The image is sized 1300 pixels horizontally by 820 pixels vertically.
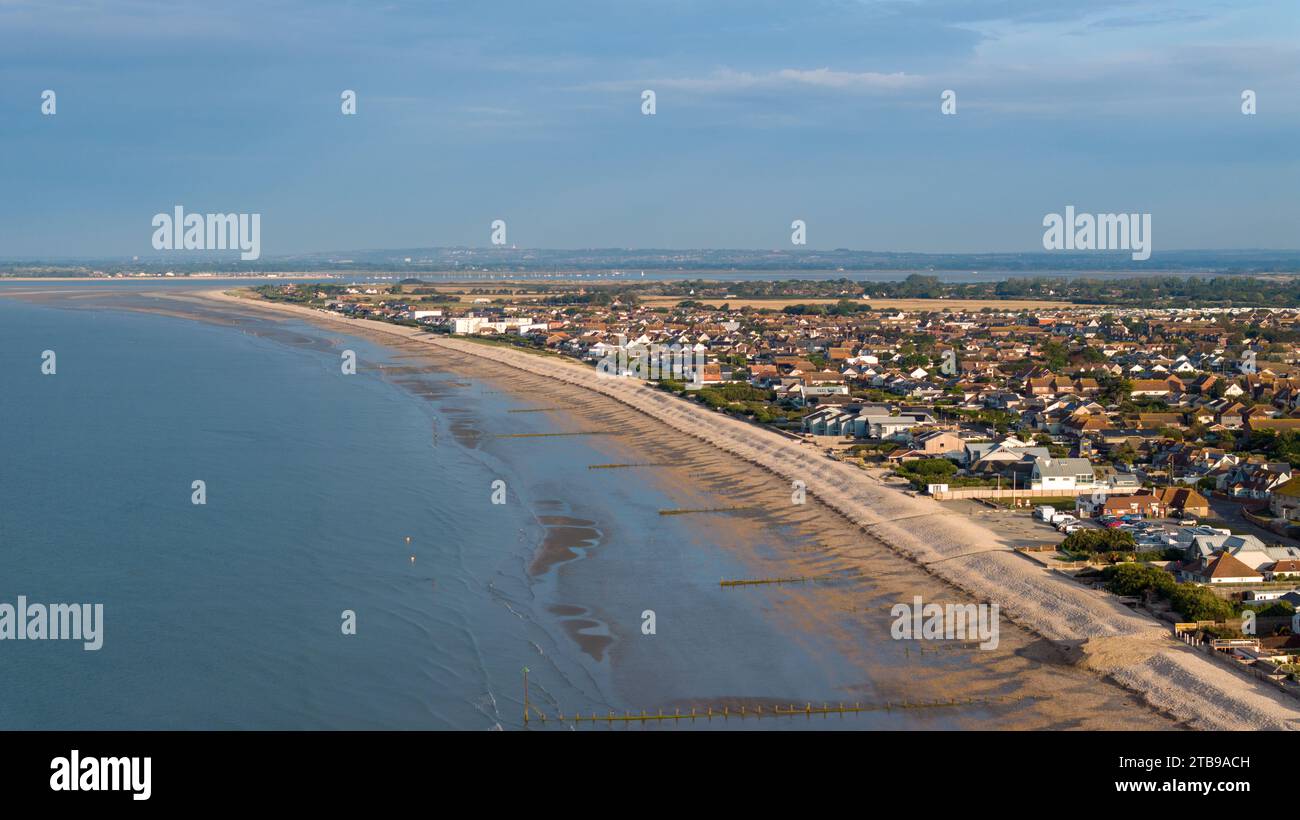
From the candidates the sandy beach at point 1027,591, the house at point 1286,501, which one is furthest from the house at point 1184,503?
the sandy beach at point 1027,591

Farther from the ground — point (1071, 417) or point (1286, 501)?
point (1071, 417)

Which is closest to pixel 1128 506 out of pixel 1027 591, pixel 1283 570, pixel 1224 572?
pixel 1283 570

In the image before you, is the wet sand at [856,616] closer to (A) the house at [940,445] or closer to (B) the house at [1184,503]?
(A) the house at [940,445]

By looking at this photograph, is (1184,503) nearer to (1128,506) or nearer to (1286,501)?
(1128,506)

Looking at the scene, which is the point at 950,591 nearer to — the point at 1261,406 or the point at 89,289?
the point at 1261,406
